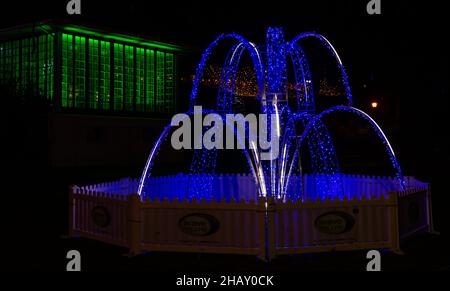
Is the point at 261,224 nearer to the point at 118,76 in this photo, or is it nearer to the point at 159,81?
the point at 118,76

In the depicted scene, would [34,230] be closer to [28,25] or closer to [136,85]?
[28,25]

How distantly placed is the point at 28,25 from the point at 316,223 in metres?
28.0

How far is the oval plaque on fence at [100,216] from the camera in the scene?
10.0 meters

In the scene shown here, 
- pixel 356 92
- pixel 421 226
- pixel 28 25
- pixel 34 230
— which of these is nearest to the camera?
pixel 421 226

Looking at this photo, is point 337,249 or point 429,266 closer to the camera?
point 429,266

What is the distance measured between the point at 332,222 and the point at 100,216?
15.4 feet

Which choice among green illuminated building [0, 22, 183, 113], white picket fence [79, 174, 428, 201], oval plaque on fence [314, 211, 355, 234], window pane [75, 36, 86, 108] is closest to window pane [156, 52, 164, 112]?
green illuminated building [0, 22, 183, 113]

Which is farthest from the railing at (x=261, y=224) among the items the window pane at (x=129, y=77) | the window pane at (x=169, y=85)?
the window pane at (x=169, y=85)

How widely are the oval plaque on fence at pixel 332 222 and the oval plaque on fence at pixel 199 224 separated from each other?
1.86 m

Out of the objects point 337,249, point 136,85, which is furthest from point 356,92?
point 337,249

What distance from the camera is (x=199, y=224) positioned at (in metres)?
9.01

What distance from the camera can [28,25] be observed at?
1236 inches

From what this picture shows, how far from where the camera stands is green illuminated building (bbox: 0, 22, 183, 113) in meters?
32.0

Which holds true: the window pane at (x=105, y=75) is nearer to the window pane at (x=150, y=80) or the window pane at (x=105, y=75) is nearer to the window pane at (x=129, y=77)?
the window pane at (x=129, y=77)
